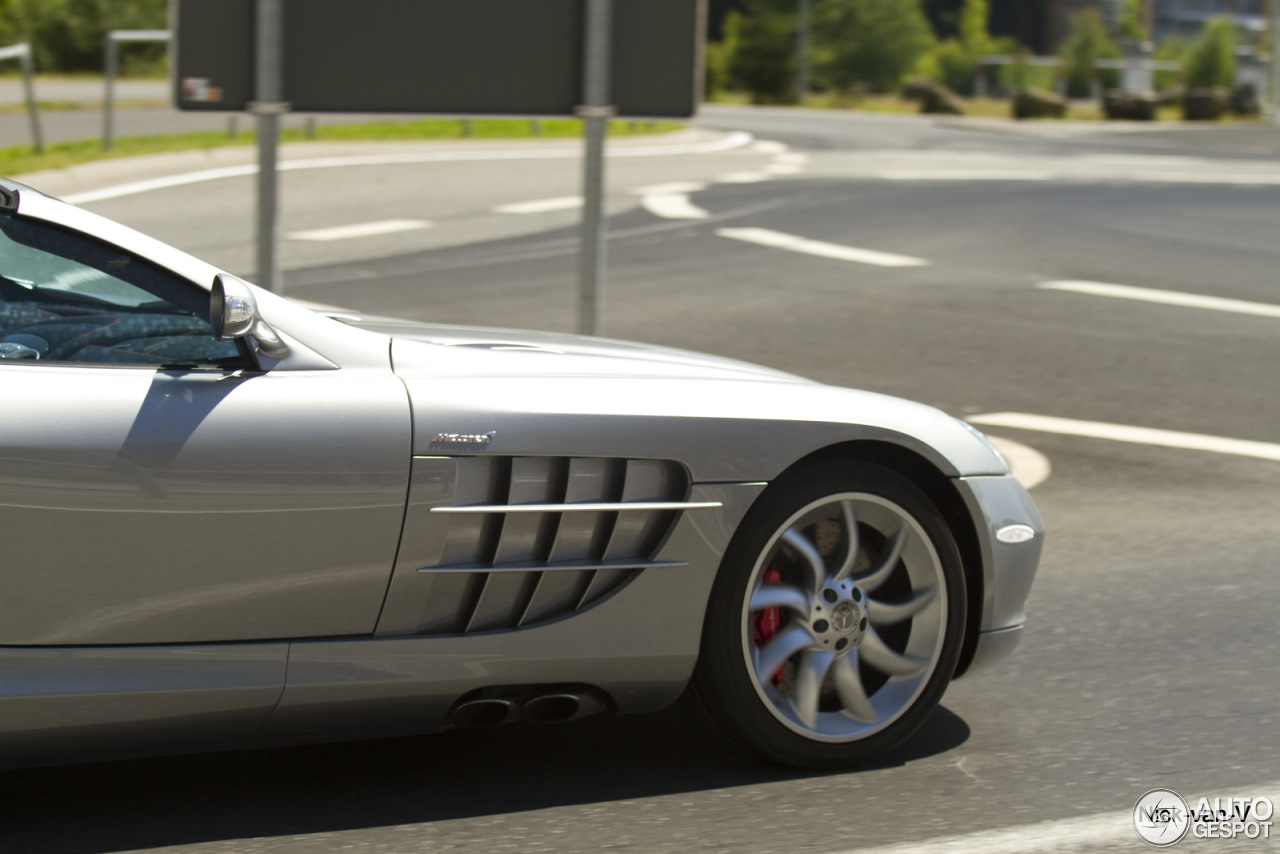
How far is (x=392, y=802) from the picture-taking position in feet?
11.5

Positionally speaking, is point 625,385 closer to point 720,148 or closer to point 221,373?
point 221,373

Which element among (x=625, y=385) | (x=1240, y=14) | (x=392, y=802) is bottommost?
(x=392, y=802)

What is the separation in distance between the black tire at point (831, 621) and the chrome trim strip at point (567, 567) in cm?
18

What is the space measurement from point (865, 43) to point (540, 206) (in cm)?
4643

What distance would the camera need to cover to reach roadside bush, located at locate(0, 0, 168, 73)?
3900cm

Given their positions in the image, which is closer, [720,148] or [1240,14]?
[720,148]

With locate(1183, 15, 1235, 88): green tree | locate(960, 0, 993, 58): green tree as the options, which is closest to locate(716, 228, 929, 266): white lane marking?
locate(1183, 15, 1235, 88): green tree

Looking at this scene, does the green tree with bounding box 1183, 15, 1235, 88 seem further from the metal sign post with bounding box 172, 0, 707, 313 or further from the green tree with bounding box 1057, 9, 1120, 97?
the metal sign post with bounding box 172, 0, 707, 313

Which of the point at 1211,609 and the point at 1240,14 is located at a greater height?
the point at 1240,14

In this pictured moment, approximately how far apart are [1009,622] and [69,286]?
226 centimetres

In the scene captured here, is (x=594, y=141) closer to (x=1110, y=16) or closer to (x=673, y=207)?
(x=673, y=207)

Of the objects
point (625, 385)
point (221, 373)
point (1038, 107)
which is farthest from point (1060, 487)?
point (1038, 107)

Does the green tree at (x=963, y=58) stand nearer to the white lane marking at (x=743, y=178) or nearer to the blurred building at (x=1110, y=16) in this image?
the blurred building at (x=1110, y=16)

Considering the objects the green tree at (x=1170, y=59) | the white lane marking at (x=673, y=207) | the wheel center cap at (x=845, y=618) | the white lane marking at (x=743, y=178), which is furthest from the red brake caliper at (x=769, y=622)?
the green tree at (x=1170, y=59)
